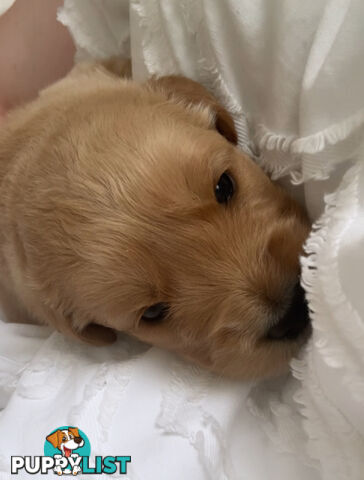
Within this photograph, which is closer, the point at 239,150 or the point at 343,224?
the point at 343,224

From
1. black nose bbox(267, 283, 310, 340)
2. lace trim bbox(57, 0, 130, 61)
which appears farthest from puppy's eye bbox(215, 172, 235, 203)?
lace trim bbox(57, 0, 130, 61)

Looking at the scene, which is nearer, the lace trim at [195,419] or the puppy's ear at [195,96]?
the lace trim at [195,419]

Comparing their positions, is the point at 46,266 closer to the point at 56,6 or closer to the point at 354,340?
the point at 354,340

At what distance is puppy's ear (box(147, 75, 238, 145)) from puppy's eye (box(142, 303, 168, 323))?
0.41 metres

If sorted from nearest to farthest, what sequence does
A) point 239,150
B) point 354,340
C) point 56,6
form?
point 354,340, point 239,150, point 56,6

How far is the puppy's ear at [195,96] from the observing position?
1232mm

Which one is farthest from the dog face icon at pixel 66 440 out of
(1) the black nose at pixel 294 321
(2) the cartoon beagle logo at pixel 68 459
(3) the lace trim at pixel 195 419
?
(1) the black nose at pixel 294 321

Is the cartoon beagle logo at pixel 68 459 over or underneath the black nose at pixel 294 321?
underneath

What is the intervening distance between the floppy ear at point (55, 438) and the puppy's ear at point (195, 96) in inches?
Result: 28.3

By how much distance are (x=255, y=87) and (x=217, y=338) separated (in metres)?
0.53

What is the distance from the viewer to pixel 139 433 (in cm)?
104

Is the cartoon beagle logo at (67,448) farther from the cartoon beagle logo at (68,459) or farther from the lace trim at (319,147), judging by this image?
the lace trim at (319,147)

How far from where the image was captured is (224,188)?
1124 millimetres

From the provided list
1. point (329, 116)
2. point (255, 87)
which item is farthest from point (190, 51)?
point (329, 116)
